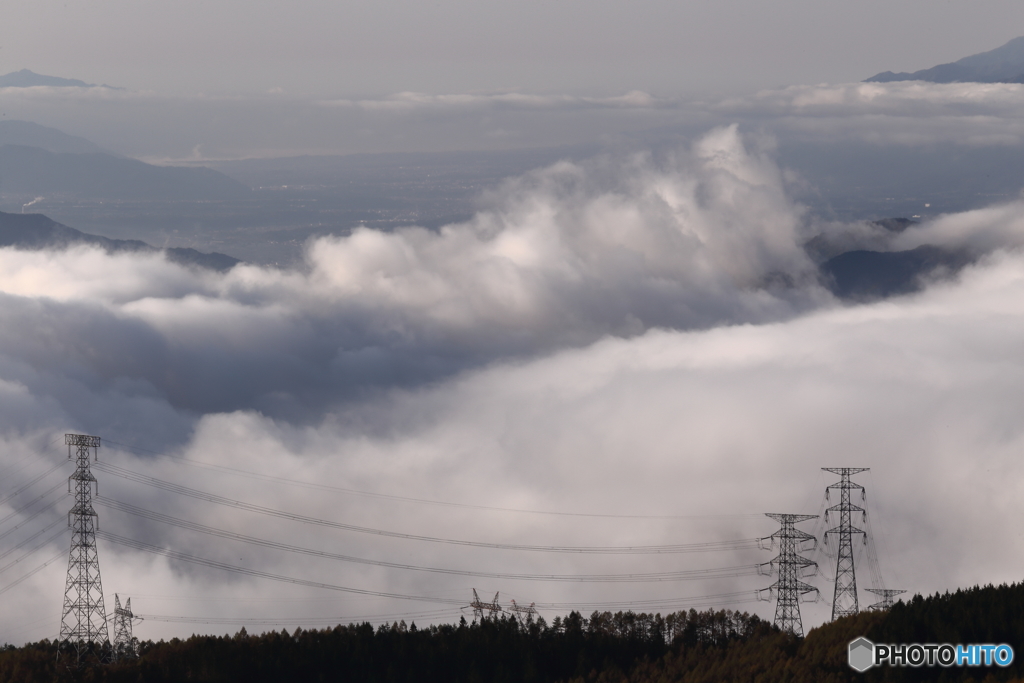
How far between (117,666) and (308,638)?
24869 mm

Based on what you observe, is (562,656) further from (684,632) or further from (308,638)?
(308,638)

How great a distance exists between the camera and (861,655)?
295ft

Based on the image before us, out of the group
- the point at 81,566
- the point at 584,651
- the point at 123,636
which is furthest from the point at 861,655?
the point at 123,636

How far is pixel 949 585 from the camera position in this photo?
19262cm

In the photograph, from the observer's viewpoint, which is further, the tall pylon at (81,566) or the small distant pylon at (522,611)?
the small distant pylon at (522,611)

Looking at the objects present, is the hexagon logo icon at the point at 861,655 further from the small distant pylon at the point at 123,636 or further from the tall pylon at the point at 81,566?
the small distant pylon at the point at 123,636

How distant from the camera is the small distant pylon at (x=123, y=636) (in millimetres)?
100500

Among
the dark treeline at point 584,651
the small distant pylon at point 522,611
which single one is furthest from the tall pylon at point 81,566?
the small distant pylon at point 522,611

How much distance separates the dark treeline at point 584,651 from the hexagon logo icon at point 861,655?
716 mm

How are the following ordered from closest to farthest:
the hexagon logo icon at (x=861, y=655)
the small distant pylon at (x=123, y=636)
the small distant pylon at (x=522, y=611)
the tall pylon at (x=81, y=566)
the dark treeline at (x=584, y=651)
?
the tall pylon at (x=81, y=566), the hexagon logo icon at (x=861, y=655), the dark treeline at (x=584, y=651), the small distant pylon at (x=123, y=636), the small distant pylon at (x=522, y=611)

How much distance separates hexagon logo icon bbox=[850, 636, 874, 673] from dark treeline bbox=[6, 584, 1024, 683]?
0.72 metres

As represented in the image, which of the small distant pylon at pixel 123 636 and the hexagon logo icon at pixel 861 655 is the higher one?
the small distant pylon at pixel 123 636

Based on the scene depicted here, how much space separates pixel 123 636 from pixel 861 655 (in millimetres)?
72384

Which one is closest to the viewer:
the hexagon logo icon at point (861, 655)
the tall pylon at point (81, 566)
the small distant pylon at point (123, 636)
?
the tall pylon at point (81, 566)
